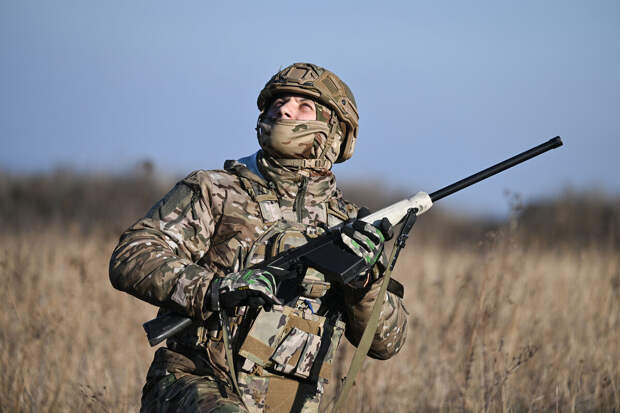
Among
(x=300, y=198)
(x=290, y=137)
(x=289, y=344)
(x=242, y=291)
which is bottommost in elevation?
(x=289, y=344)

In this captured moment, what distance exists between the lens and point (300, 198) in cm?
339

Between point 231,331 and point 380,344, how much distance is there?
0.89 meters

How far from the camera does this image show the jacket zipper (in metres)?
3.37

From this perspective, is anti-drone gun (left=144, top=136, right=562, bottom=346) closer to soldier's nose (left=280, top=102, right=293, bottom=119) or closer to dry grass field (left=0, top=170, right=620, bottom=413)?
soldier's nose (left=280, top=102, right=293, bottom=119)

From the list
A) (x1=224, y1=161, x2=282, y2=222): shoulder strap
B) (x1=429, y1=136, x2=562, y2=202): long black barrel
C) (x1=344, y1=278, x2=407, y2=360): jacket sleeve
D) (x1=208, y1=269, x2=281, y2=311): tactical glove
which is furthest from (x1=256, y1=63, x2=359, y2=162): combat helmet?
(x1=208, y1=269, x2=281, y2=311): tactical glove

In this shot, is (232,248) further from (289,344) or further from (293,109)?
(293,109)

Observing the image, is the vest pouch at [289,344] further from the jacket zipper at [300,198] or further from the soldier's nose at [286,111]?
the soldier's nose at [286,111]

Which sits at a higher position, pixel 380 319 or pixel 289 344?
pixel 289 344

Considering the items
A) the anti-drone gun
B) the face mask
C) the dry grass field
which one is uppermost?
the face mask

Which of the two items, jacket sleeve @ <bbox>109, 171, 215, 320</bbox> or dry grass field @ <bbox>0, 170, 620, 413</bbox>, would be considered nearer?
jacket sleeve @ <bbox>109, 171, 215, 320</bbox>

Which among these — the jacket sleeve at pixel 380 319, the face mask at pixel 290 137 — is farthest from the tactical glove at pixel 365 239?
the face mask at pixel 290 137

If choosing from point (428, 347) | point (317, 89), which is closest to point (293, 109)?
point (317, 89)

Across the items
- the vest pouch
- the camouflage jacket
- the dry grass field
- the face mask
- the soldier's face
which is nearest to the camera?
the camouflage jacket

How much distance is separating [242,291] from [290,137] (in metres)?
0.91
